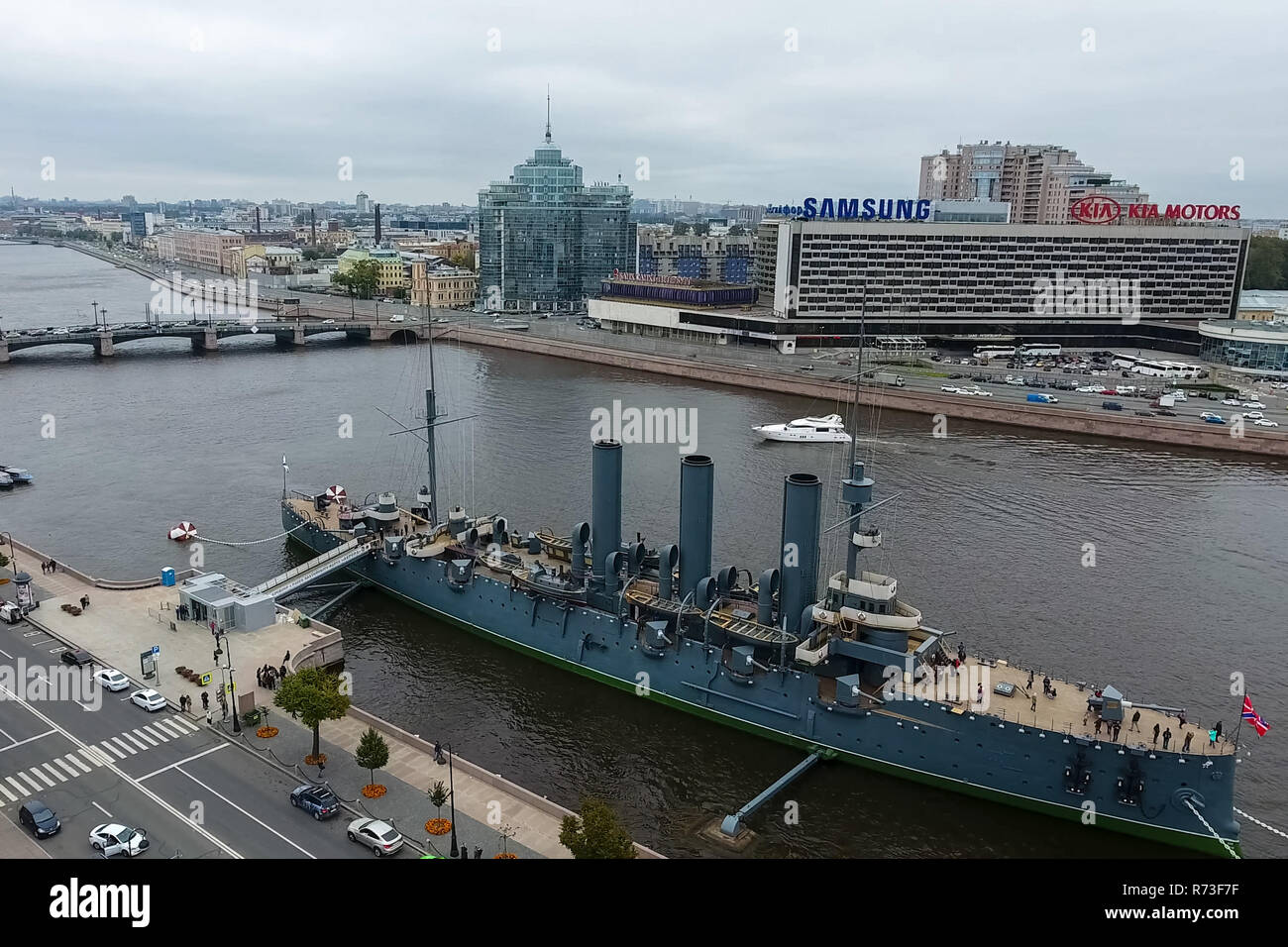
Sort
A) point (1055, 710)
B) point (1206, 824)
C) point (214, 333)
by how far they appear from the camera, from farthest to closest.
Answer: point (214, 333) < point (1055, 710) < point (1206, 824)

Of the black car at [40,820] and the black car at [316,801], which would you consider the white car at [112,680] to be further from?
the black car at [316,801]

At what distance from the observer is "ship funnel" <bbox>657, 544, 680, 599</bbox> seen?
29.2m

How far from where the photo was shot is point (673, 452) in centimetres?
5703

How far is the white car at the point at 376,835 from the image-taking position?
64.4 feet

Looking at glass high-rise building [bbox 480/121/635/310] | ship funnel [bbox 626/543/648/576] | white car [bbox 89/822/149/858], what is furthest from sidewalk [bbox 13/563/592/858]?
glass high-rise building [bbox 480/121/635/310]

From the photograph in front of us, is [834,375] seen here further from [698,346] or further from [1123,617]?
[1123,617]

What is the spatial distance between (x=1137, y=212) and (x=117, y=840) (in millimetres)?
108813

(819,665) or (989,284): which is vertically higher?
(989,284)

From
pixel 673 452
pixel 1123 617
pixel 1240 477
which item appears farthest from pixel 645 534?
pixel 1240 477

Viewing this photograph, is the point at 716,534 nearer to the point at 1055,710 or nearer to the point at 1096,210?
the point at 1055,710

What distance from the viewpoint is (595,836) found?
18406mm

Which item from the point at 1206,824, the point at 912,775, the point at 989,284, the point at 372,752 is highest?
the point at 989,284

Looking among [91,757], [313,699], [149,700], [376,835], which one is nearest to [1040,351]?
[313,699]

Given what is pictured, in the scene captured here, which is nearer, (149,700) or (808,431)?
(149,700)
